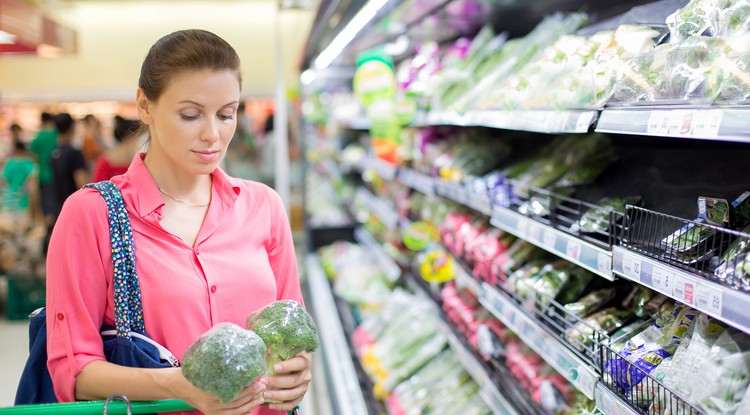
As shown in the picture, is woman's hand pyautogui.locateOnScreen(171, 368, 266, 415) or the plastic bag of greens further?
the plastic bag of greens

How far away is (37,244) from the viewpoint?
5605 millimetres

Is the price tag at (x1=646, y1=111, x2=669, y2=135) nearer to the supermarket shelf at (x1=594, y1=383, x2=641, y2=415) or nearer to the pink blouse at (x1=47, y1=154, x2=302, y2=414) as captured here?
the supermarket shelf at (x1=594, y1=383, x2=641, y2=415)

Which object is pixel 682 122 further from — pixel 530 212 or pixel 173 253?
pixel 173 253

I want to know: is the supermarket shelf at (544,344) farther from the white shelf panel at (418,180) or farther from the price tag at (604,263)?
the white shelf panel at (418,180)

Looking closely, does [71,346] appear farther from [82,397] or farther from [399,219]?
[399,219]

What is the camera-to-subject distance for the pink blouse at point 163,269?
1.26 meters

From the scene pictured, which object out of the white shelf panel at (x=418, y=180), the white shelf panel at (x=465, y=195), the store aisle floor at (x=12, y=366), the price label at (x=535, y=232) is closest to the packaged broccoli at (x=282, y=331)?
the store aisle floor at (x=12, y=366)

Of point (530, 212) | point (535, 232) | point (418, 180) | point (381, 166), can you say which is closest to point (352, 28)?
point (418, 180)

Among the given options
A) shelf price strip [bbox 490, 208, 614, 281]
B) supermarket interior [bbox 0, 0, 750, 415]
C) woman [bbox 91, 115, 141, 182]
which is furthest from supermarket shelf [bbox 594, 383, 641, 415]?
woman [bbox 91, 115, 141, 182]

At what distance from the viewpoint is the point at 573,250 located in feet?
5.56

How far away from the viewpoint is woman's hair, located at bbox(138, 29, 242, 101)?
49.8 inches

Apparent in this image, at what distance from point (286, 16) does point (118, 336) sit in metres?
7.69

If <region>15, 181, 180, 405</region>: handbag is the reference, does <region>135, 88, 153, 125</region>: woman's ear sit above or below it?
above

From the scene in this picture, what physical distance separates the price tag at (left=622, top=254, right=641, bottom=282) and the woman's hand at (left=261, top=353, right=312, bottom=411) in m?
0.68
